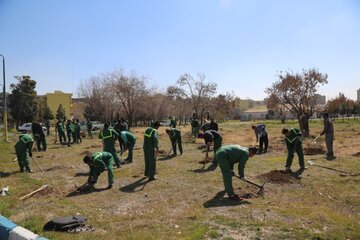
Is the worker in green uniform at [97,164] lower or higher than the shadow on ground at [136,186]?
higher

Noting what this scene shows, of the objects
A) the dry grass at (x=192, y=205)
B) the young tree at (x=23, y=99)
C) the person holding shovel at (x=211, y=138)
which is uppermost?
the young tree at (x=23, y=99)

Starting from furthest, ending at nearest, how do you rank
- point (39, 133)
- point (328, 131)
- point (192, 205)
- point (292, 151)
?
point (39, 133), point (328, 131), point (292, 151), point (192, 205)

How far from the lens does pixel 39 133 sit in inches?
810

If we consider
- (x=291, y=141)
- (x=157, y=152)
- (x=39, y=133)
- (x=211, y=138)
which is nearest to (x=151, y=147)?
(x=157, y=152)

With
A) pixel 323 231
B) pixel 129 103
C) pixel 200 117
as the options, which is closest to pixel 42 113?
pixel 129 103

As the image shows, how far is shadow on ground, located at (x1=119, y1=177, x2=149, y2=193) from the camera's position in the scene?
9953 millimetres

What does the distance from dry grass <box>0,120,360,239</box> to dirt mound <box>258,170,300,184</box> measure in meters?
0.17

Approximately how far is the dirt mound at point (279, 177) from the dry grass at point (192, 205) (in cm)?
17

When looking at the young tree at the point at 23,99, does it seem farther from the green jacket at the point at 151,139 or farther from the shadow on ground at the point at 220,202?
the shadow on ground at the point at 220,202

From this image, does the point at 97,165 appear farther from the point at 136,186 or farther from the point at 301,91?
the point at 301,91

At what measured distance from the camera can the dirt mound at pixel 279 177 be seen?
10.2 m

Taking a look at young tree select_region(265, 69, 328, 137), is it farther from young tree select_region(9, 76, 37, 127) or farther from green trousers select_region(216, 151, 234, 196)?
young tree select_region(9, 76, 37, 127)

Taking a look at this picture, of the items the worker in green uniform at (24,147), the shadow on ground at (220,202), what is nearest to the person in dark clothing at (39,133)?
the worker in green uniform at (24,147)

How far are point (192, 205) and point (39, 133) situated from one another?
14768mm
